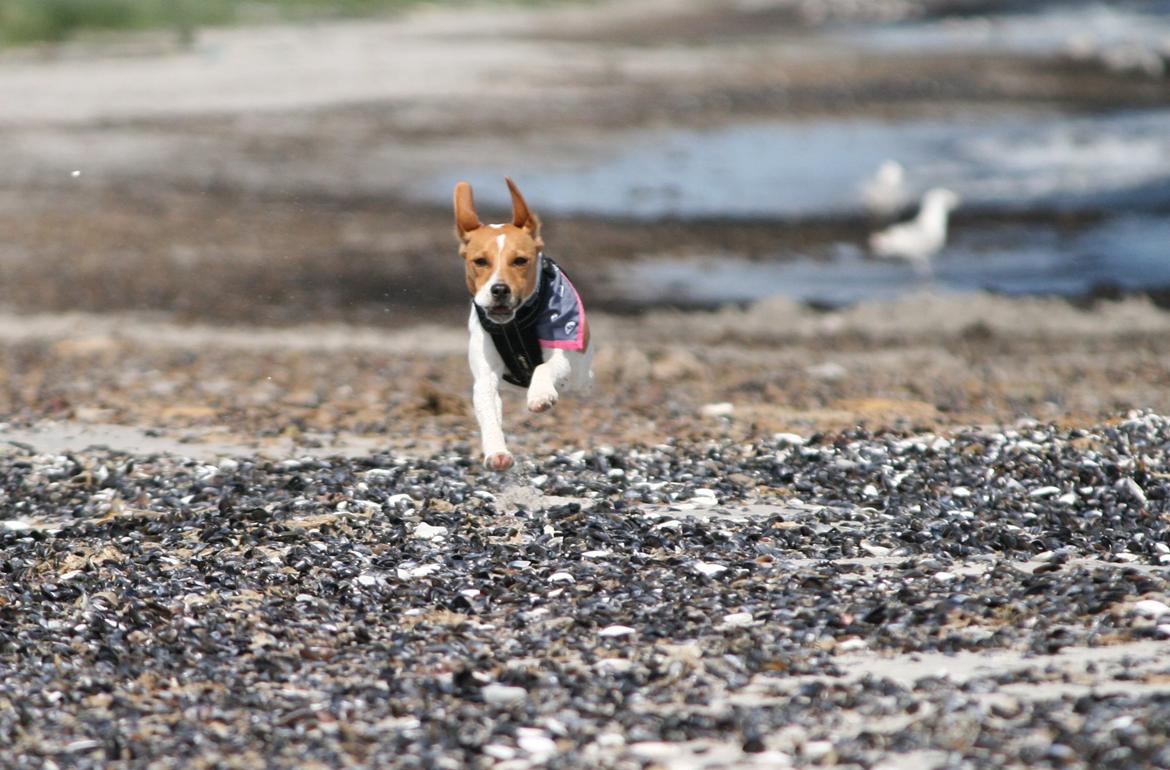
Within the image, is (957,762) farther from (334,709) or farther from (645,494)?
(645,494)

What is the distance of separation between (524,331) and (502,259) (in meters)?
0.59

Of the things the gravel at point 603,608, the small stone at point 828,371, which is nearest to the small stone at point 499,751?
the gravel at point 603,608

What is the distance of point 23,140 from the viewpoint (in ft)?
86.5

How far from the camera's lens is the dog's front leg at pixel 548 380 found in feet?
25.7

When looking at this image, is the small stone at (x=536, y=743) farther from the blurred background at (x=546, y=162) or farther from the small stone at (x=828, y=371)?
the blurred background at (x=546, y=162)

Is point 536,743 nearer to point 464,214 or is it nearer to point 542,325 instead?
point 542,325

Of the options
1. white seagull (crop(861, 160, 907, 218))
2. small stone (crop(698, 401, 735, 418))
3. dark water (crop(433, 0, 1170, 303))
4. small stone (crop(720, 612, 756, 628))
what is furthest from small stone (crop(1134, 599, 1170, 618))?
white seagull (crop(861, 160, 907, 218))

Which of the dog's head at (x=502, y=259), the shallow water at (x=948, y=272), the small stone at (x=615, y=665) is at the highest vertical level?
the dog's head at (x=502, y=259)

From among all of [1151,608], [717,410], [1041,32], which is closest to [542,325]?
[1151,608]

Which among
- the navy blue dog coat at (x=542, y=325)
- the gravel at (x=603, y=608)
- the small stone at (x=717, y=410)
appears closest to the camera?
the gravel at (x=603, y=608)

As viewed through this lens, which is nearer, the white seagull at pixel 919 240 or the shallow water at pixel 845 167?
the white seagull at pixel 919 240

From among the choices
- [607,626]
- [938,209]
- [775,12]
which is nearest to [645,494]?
[607,626]

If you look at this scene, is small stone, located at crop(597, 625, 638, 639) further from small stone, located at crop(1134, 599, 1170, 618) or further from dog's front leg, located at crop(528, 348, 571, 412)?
small stone, located at crop(1134, 599, 1170, 618)

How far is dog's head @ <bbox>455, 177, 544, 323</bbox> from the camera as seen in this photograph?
761 cm
